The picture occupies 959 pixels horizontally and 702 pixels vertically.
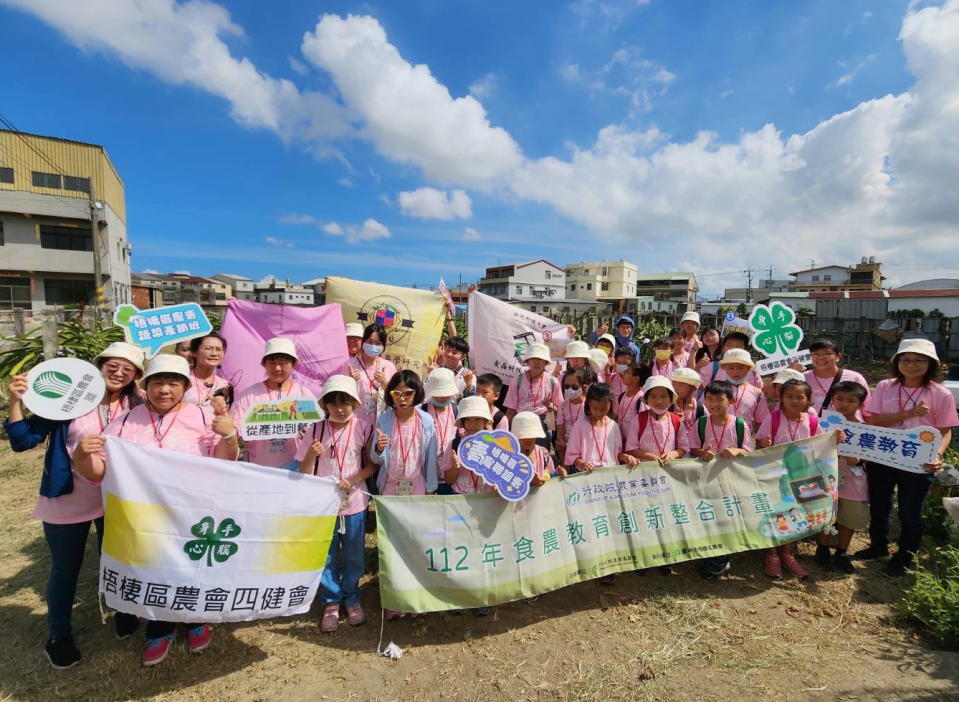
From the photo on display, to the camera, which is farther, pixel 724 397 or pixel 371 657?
pixel 724 397

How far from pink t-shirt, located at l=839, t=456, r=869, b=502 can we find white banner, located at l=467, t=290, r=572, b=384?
11.0 feet

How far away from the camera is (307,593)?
3232mm

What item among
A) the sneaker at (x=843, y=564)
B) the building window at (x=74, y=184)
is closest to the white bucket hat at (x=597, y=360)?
the sneaker at (x=843, y=564)

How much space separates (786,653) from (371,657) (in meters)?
3.04

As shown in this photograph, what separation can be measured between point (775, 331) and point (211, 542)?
233 inches

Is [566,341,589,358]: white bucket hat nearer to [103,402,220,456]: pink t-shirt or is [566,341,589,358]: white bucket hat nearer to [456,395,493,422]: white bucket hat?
[456,395,493,422]: white bucket hat

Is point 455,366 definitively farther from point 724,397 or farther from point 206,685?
point 206,685

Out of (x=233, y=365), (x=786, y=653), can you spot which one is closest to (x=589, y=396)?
(x=786, y=653)

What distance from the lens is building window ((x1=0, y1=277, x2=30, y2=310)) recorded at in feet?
90.3

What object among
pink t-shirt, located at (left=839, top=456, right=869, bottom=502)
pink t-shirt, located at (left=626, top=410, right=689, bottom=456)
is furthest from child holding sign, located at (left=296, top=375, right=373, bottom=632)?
pink t-shirt, located at (left=839, top=456, right=869, bottom=502)

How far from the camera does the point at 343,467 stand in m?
3.50

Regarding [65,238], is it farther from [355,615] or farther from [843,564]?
[843,564]

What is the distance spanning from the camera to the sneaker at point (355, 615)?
366 centimetres

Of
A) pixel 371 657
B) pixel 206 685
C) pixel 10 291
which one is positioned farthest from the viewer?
pixel 10 291
